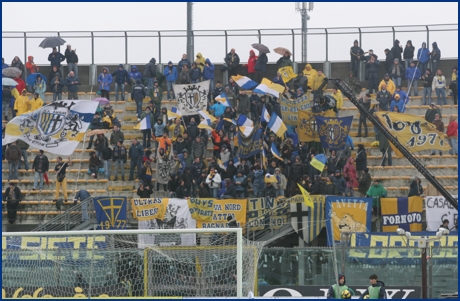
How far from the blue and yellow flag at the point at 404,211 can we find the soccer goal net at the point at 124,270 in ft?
23.1

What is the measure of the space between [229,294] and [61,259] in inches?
155

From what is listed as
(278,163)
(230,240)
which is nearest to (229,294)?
(230,240)

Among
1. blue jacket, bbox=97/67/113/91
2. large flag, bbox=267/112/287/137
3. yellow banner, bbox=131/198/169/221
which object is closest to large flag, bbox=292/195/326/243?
large flag, bbox=267/112/287/137

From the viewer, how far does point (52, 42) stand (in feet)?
131

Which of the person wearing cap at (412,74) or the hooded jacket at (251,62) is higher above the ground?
the hooded jacket at (251,62)

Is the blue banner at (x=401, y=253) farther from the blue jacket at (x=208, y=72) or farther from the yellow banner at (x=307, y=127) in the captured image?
the blue jacket at (x=208, y=72)

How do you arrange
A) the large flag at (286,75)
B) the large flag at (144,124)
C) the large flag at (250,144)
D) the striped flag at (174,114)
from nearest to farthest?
the large flag at (250,144) < the large flag at (144,124) < the striped flag at (174,114) < the large flag at (286,75)

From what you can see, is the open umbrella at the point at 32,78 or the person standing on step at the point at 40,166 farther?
the open umbrella at the point at 32,78

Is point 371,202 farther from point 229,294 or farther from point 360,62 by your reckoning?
point 360,62

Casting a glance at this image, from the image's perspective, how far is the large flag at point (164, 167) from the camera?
33.1m

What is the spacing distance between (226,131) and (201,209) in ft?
15.2

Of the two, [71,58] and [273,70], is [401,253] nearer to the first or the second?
[273,70]

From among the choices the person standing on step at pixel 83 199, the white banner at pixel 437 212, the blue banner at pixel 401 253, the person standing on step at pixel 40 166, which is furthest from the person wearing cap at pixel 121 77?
the blue banner at pixel 401 253

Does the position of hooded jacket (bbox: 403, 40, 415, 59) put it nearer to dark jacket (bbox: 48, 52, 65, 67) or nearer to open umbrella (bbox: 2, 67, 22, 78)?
dark jacket (bbox: 48, 52, 65, 67)
